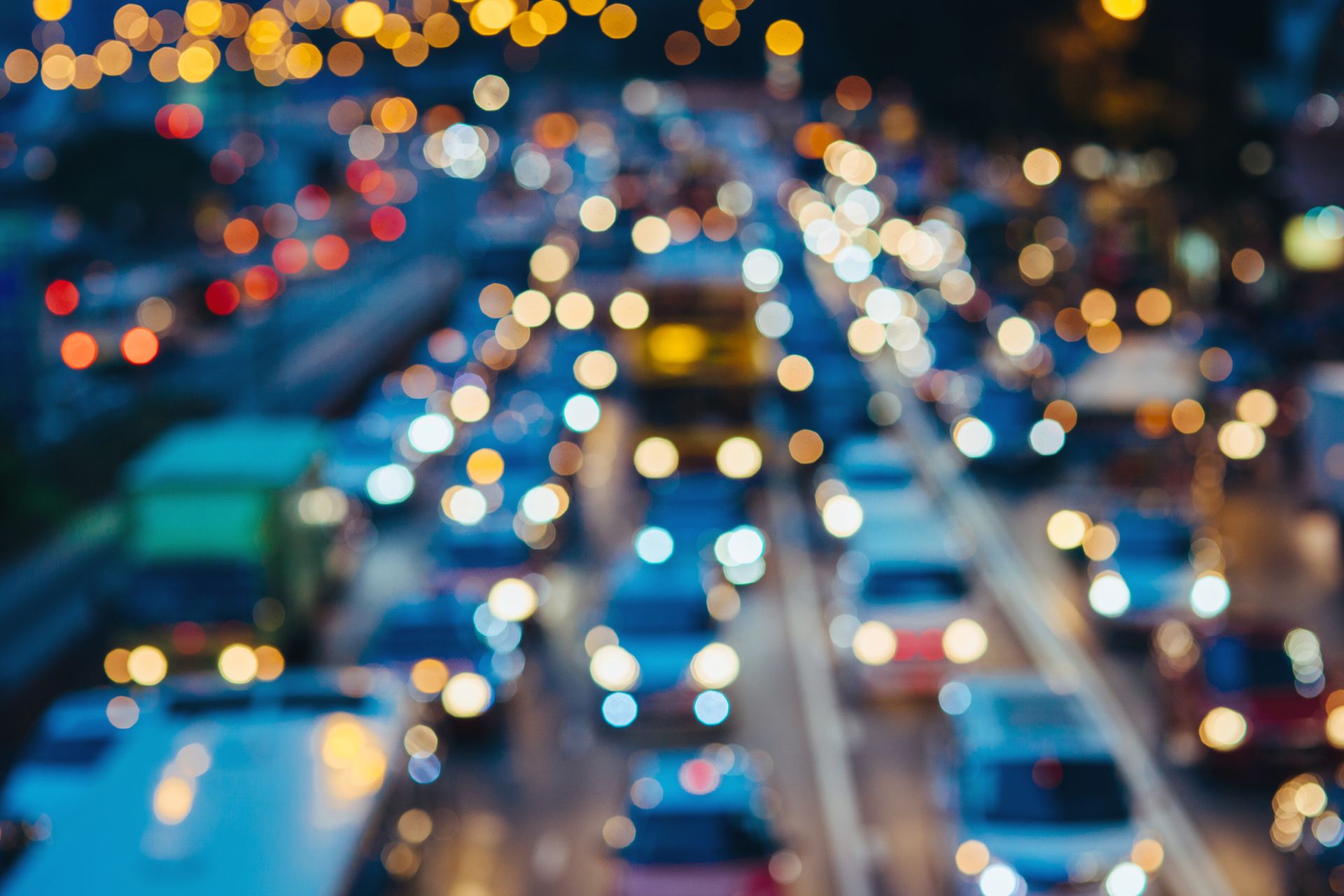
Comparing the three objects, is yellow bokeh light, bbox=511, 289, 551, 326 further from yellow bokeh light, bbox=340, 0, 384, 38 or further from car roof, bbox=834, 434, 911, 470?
car roof, bbox=834, 434, 911, 470

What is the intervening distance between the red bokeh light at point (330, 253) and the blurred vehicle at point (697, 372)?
38210 millimetres

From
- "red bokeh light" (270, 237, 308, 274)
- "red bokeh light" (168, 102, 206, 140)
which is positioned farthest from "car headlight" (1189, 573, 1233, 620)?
"red bokeh light" (168, 102, 206, 140)

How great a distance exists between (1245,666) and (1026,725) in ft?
10.2

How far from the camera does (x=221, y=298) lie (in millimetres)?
52781

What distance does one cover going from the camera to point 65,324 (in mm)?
45062

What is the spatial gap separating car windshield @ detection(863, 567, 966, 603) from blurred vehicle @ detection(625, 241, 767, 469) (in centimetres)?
925

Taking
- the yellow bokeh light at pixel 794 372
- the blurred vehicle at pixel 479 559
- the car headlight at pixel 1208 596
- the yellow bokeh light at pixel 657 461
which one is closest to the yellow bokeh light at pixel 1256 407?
the yellow bokeh light at pixel 794 372

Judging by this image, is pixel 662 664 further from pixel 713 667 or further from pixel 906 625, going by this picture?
pixel 906 625

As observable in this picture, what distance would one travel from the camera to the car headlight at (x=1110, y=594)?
64.2 ft

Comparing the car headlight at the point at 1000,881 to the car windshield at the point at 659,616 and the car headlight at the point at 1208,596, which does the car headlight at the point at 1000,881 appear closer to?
the car windshield at the point at 659,616

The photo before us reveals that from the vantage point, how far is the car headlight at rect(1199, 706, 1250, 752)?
15312 millimetres

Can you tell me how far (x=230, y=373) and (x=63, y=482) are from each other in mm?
9532

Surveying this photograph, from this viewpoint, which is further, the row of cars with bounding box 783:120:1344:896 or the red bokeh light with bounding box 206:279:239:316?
the red bokeh light with bounding box 206:279:239:316

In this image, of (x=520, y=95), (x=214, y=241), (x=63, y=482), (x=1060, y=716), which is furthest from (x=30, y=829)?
(x=520, y=95)
